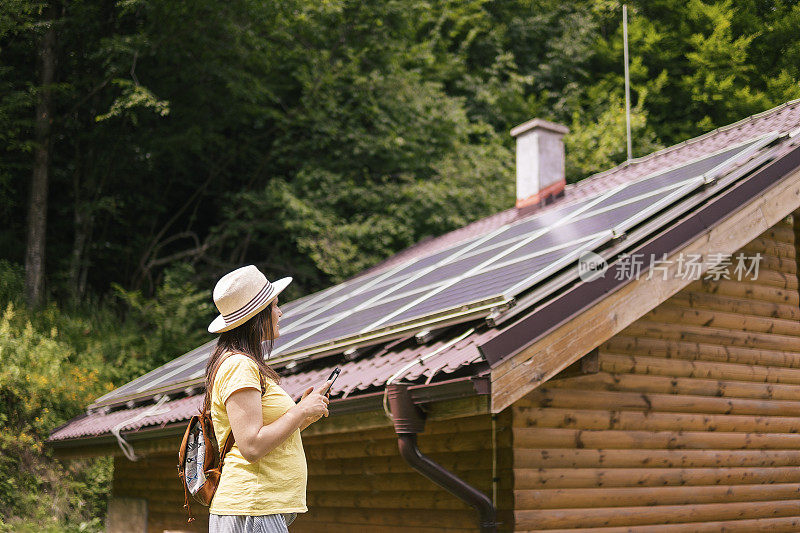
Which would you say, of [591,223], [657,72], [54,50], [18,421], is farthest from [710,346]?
[657,72]

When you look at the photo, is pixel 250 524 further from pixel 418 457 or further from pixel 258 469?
pixel 418 457

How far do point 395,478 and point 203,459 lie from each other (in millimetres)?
3556

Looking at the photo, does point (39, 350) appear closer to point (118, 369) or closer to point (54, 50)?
point (118, 369)

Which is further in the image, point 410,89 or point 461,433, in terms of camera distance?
point 410,89

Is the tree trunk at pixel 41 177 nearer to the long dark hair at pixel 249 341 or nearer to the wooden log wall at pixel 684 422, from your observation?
the wooden log wall at pixel 684 422

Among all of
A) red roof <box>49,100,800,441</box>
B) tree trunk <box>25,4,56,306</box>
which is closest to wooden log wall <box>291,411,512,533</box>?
red roof <box>49,100,800,441</box>

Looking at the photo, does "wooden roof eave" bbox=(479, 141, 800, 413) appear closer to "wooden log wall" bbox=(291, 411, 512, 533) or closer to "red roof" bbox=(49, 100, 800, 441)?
"red roof" bbox=(49, 100, 800, 441)

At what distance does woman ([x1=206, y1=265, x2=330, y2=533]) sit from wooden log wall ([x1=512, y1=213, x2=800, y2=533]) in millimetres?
2927

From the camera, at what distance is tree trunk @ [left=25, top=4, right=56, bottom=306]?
58.9 ft

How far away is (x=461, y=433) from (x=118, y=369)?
11.8 metres

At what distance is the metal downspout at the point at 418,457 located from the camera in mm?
5195

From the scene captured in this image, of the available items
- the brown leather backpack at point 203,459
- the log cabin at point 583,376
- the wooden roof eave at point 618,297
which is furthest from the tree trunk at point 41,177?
the brown leather backpack at point 203,459

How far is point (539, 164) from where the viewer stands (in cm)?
1206

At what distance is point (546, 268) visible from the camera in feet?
18.3
